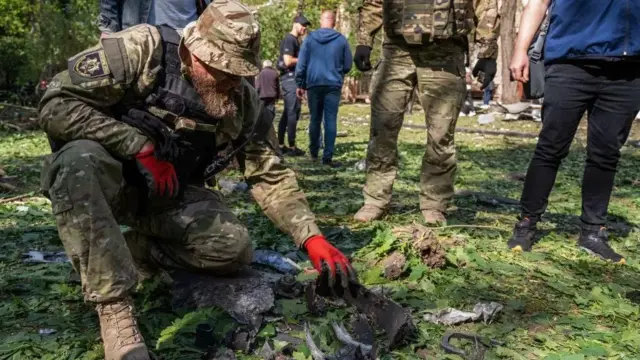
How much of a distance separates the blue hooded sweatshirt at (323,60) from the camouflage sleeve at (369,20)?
3.43 m

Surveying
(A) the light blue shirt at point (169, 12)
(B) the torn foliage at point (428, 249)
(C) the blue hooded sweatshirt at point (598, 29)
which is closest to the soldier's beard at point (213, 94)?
(B) the torn foliage at point (428, 249)

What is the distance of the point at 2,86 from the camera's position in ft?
Answer: 54.7

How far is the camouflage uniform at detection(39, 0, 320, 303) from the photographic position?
8.28ft

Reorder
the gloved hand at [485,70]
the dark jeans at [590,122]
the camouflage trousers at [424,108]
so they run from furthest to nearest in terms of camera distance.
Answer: the gloved hand at [485,70] < the camouflage trousers at [424,108] < the dark jeans at [590,122]

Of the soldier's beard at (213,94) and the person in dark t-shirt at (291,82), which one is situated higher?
the soldier's beard at (213,94)

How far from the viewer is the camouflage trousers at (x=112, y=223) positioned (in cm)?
250

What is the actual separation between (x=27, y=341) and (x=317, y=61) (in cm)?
633

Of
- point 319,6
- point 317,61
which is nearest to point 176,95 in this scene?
point 317,61

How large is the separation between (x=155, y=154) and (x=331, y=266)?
89cm

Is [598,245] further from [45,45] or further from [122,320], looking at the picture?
[45,45]

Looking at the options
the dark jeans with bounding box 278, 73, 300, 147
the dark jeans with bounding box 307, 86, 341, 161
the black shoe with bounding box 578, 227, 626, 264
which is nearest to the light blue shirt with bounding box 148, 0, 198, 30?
the black shoe with bounding box 578, 227, 626, 264

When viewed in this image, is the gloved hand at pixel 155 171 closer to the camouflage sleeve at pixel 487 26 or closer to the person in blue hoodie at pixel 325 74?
the camouflage sleeve at pixel 487 26

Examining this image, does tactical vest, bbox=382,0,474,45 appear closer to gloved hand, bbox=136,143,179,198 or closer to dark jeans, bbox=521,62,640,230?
dark jeans, bbox=521,62,640,230

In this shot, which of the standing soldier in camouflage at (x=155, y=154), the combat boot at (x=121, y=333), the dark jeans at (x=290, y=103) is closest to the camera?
the combat boot at (x=121, y=333)
